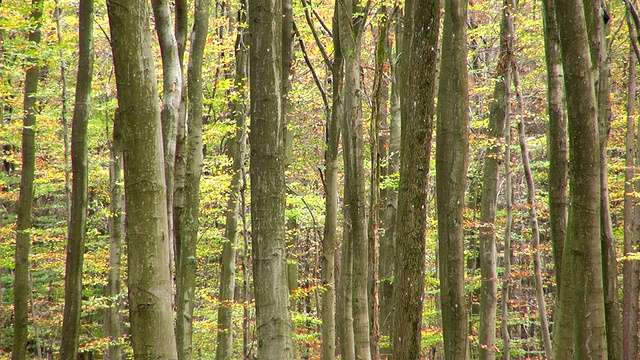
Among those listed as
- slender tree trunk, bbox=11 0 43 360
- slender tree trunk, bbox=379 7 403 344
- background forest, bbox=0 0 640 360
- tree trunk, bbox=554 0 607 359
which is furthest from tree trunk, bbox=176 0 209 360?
slender tree trunk, bbox=11 0 43 360

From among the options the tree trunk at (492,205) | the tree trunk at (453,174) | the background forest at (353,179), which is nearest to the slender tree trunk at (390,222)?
the background forest at (353,179)

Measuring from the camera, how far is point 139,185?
292cm

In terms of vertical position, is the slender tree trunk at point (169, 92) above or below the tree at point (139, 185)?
above

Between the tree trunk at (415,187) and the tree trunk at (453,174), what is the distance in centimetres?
98

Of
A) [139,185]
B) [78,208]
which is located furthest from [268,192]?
[78,208]

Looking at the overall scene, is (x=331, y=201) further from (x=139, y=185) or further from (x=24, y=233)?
(x=24, y=233)

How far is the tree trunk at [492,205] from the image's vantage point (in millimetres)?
10630

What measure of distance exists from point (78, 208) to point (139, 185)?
6044 mm

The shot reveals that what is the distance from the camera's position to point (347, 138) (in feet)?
24.7

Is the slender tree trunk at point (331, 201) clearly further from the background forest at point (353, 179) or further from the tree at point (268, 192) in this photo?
the tree at point (268, 192)

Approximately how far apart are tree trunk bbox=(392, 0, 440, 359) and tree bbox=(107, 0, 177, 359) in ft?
6.44

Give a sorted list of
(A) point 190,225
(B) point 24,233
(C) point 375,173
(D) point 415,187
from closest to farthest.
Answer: (D) point 415,187 < (C) point 375,173 < (A) point 190,225 < (B) point 24,233

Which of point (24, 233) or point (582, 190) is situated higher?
point (582, 190)

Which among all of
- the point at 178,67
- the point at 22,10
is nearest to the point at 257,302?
the point at 178,67
